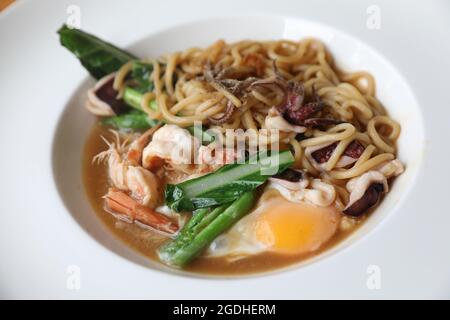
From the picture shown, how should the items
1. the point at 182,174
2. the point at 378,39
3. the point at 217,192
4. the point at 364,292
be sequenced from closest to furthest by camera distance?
the point at 364,292 → the point at 217,192 → the point at 182,174 → the point at 378,39

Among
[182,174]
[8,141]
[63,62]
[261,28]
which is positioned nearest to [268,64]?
[261,28]

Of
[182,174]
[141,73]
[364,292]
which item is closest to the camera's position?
[364,292]

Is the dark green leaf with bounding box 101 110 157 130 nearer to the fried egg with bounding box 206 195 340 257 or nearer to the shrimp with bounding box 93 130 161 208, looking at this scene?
the shrimp with bounding box 93 130 161 208

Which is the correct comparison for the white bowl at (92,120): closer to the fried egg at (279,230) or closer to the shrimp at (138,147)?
the fried egg at (279,230)

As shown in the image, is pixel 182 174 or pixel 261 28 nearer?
pixel 182 174

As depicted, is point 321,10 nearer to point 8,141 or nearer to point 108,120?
point 108,120

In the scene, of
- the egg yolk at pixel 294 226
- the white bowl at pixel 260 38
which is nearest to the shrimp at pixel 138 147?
the white bowl at pixel 260 38

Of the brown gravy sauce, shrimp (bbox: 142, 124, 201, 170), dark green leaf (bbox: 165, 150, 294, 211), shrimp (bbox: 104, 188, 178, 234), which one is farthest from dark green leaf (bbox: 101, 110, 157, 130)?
dark green leaf (bbox: 165, 150, 294, 211)

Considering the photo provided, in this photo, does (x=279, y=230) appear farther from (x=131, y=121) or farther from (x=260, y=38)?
(x=260, y=38)
